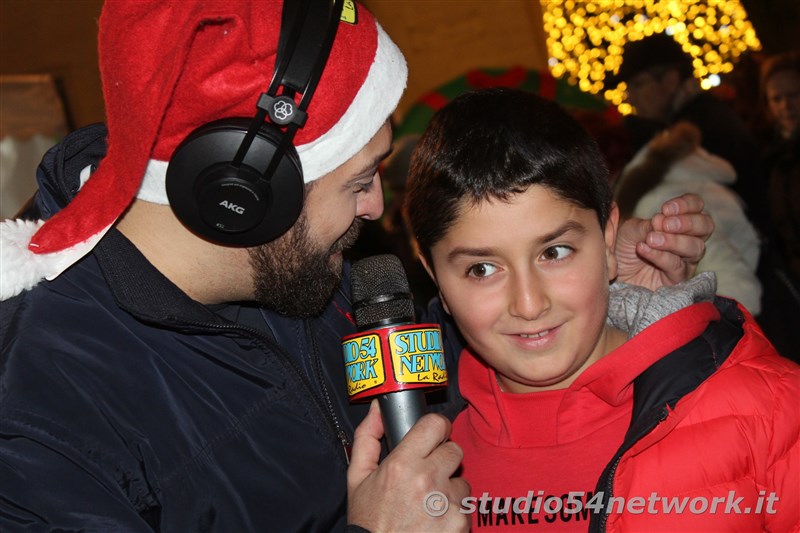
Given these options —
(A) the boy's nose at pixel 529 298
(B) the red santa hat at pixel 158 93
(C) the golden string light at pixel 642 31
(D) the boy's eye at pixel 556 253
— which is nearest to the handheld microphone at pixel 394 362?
(A) the boy's nose at pixel 529 298

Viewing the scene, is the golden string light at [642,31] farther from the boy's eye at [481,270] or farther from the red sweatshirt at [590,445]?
the boy's eye at [481,270]

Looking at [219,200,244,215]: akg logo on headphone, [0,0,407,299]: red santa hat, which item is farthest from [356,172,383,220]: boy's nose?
[219,200,244,215]: akg logo on headphone

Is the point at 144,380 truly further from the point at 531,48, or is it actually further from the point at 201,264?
the point at 531,48

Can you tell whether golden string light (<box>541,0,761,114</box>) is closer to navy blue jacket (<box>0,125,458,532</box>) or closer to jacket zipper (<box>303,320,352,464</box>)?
jacket zipper (<box>303,320,352,464</box>)

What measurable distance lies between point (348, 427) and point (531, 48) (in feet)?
16.0

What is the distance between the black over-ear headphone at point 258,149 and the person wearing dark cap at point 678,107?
241 cm

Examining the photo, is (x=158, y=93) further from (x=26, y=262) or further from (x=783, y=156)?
(x=783, y=156)

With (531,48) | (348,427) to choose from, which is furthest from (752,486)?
(531,48)

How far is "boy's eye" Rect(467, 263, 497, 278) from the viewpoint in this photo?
162cm

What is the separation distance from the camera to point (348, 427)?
174 cm

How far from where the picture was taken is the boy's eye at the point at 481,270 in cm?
162

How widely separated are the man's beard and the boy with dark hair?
23cm

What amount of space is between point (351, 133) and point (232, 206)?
279 mm

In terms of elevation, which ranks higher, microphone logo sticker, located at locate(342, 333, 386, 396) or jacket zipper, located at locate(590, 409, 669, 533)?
microphone logo sticker, located at locate(342, 333, 386, 396)
